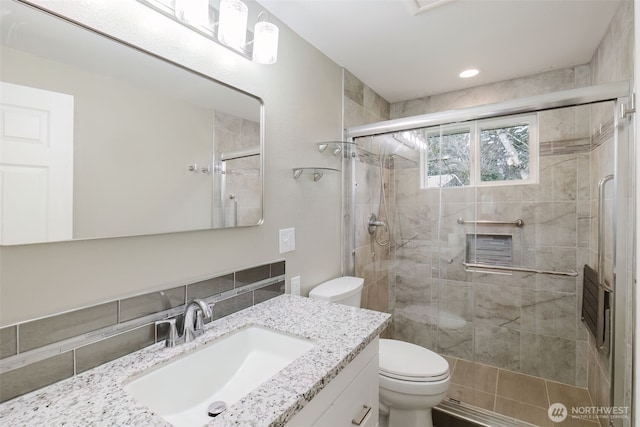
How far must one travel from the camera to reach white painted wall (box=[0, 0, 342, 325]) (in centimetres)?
77

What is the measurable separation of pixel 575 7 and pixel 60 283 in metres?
2.49

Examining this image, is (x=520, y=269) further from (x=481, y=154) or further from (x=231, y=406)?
(x=231, y=406)

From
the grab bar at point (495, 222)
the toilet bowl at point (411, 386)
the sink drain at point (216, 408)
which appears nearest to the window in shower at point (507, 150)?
the grab bar at point (495, 222)

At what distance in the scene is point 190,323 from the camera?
1.00 meters

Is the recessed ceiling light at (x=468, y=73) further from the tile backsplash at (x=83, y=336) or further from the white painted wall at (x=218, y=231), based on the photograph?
the tile backsplash at (x=83, y=336)

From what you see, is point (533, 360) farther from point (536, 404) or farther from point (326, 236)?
point (326, 236)

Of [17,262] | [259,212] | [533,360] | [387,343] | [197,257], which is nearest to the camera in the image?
[17,262]

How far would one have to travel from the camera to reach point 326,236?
1.93 meters

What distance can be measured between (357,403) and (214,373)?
0.52 m

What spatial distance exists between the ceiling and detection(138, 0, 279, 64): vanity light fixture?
0.33 metres

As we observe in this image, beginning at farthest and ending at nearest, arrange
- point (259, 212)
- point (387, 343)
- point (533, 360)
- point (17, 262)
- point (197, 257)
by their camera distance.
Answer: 1. point (533, 360)
2. point (387, 343)
3. point (259, 212)
4. point (197, 257)
5. point (17, 262)

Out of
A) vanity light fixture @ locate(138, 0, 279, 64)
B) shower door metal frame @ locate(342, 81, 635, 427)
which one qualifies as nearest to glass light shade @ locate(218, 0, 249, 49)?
vanity light fixture @ locate(138, 0, 279, 64)

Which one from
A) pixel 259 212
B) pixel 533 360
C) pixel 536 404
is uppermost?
pixel 259 212

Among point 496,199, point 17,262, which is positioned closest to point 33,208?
point 17,262
